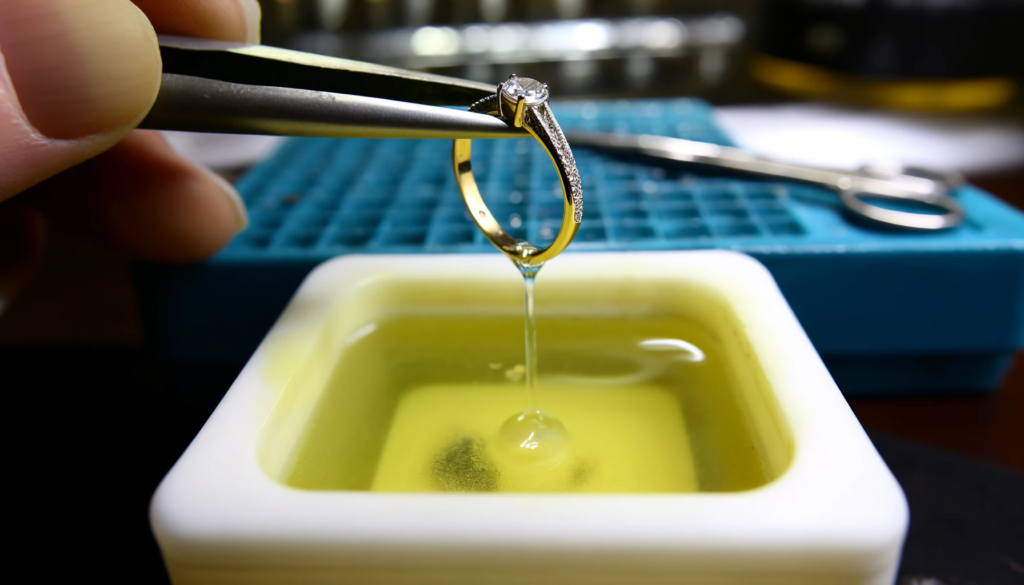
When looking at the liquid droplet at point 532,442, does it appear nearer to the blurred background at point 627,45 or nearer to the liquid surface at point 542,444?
the liquid surface at point 542,444

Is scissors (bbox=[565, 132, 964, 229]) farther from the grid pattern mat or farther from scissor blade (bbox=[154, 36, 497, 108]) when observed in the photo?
scissor blade (bbox=[154, 36, 497, 108])

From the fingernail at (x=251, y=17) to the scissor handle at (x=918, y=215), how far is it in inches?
14.4

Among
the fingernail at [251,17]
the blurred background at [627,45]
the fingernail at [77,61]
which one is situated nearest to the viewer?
the fingernail at [77,61]

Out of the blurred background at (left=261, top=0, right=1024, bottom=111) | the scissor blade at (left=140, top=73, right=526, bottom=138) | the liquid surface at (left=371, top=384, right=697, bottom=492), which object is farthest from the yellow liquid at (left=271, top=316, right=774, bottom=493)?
the blurred background at (left=261, top=0, right=1024, bottom=111)

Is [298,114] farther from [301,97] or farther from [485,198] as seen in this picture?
[485,198]

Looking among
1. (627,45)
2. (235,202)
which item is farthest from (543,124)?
(627,45)

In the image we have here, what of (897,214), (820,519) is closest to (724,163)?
(897,214)

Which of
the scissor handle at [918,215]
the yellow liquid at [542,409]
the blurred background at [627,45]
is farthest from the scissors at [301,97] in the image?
the blurred background at [627,45]

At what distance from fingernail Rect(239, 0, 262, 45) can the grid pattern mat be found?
0.12 meters

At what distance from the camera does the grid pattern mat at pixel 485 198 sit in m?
0.46

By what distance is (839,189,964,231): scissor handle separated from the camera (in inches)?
17.4

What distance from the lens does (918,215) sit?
45 cm

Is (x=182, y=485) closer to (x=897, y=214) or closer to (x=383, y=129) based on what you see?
(x=383, y=129)

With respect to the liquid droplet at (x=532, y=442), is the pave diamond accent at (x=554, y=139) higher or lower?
higher
